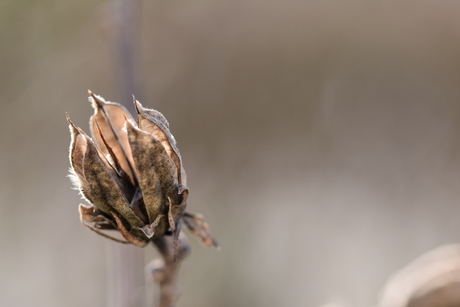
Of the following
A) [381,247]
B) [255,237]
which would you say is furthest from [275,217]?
[381,247]

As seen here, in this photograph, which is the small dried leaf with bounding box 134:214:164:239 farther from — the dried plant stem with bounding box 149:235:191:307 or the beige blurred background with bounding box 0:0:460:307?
the beige blurred background with bounding box 0:0:460:307

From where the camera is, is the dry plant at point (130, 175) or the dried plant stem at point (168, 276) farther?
the dried plant stem at point (168, 276)

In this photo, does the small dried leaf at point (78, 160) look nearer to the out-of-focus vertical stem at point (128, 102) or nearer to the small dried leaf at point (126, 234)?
the small dried leaf at point (126, 234)

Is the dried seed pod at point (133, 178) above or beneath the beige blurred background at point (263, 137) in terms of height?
beneath

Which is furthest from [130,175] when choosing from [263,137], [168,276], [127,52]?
[263,137]

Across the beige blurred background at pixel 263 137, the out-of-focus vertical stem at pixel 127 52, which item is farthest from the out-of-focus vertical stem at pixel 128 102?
the beige blurred background at pixel 263 137

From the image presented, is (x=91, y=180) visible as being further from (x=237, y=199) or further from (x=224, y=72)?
(x=224, y=72)
